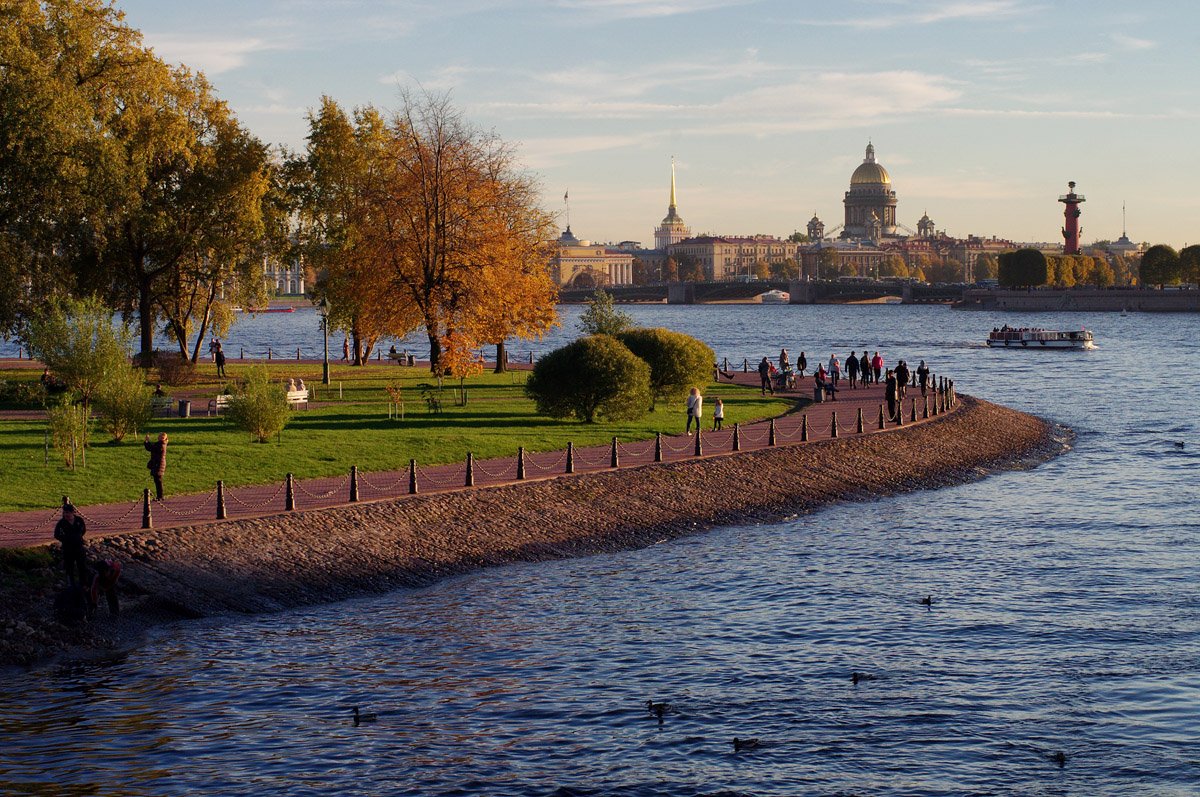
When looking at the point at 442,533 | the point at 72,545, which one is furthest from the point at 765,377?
→ the point at 72,545

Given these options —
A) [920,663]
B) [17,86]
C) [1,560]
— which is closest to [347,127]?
[17,86]

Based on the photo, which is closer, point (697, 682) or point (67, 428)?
point (697, 682)

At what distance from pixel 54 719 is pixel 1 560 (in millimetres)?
4884

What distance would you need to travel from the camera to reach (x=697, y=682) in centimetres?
2020

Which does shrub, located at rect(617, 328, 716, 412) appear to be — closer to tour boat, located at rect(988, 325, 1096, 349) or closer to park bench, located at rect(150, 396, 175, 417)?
park bench, located at rect(150, 396, 175, 417)

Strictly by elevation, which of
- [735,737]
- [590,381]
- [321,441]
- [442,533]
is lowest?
[735,737]

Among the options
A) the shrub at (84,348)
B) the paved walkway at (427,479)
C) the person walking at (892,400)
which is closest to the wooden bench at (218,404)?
the shrub at (84,348)

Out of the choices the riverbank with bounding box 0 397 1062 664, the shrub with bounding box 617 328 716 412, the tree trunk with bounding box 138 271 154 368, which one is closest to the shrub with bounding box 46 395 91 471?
the riverbank with bounding box 0 397 1062 664

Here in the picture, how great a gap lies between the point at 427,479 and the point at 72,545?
9.74m

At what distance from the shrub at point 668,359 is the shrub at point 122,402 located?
652 inches

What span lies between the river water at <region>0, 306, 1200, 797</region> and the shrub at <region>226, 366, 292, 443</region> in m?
8.94

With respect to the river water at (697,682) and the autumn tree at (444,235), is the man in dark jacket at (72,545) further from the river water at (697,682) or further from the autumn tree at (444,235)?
A: the autumn tree at (444,235)

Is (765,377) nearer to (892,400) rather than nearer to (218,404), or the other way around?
(892,400)

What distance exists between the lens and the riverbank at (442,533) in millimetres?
22641
